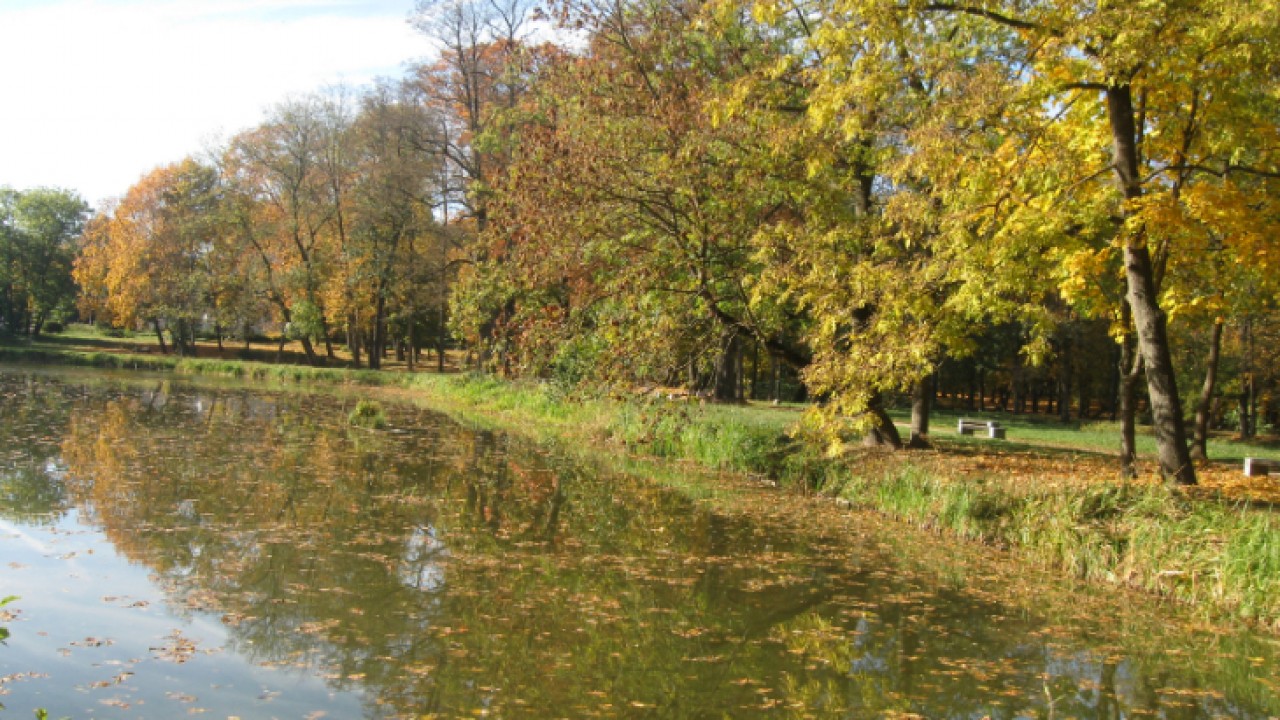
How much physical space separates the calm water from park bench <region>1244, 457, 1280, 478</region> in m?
8.19

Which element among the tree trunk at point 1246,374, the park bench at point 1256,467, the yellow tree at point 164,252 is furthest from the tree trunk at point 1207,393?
the yellow tree at point 164,252

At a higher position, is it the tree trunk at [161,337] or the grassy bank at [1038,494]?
the tree trunk at [161,337]

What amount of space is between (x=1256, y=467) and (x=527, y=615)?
14961 mm

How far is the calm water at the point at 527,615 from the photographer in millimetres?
5941

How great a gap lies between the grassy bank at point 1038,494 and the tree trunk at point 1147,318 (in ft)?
1.99

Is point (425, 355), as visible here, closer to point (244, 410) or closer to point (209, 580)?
point (244, 410)

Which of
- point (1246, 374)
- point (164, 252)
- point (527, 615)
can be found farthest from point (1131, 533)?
point (164, 252)

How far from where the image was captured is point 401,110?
33625 mm

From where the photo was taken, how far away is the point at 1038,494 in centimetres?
1102

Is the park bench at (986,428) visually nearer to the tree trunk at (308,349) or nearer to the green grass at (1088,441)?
the green grass at (1088,441)

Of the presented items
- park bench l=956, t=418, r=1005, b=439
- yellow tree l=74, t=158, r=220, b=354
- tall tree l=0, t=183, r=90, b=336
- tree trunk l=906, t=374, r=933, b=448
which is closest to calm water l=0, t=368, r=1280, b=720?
tree trunk l=906, t=374, r=933, b=448

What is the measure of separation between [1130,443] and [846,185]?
659 cm

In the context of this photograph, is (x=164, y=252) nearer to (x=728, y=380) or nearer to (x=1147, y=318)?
(x=728, y=380)

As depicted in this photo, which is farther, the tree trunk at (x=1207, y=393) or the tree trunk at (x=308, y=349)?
the tree trunk at (x=308, y=349)
